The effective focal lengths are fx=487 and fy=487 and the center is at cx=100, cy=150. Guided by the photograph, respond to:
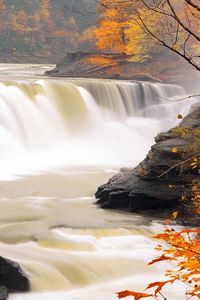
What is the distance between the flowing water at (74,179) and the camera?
697 cm

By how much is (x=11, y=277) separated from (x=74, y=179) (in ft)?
24.2

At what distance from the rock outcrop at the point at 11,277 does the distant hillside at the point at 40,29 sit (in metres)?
42.6

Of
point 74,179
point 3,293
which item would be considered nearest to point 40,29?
point 74,179

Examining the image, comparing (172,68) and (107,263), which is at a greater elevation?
(172,68)

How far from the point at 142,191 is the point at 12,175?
513cm

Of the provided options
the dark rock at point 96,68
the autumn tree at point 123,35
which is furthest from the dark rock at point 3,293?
the autumn tree at point 123,35

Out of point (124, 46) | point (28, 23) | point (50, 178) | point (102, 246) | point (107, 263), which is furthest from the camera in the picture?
point (28, 23)

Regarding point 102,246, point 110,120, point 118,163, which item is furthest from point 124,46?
point 102,246

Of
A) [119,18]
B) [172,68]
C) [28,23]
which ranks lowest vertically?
[172,68]

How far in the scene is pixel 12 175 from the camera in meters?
13.8

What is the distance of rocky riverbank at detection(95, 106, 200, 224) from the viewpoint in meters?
9.64

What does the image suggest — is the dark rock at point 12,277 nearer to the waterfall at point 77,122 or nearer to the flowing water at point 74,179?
the flowing water at point 74,179

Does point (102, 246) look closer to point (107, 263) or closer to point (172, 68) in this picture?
point (107, 263)

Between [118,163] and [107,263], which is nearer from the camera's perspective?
[107,263]
